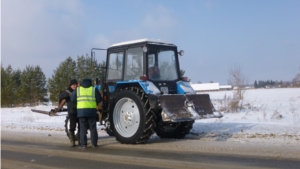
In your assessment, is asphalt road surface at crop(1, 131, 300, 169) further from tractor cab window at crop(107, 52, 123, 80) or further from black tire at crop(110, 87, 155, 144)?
tractor cab window at crop(107, 52, 123, 80)

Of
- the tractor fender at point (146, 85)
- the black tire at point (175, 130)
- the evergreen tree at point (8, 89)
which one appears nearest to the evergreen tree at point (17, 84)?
the evergreen tree at point (8, 89)

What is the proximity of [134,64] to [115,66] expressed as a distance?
0.71m

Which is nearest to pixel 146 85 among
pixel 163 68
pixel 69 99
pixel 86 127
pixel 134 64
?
pixel 134 64

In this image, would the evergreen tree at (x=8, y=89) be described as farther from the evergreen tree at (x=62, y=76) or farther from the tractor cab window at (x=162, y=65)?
the tractor cab window at (x=162, y=65)

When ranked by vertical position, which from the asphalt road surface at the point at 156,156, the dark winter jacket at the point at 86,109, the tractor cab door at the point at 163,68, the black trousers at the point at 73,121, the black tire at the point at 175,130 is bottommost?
the asphalt road surface at the point at 156,156

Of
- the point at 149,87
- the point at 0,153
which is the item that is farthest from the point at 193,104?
the point at 0,153

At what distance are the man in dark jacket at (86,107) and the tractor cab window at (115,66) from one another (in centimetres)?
111

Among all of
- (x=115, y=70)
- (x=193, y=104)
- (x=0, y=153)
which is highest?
(x=115, y=70)

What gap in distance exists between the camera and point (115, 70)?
10.8 meters

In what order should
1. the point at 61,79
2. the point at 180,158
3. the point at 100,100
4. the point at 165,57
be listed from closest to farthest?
the point at 180,158, the point at 100,100, the point at 165,57, the point at 61,79

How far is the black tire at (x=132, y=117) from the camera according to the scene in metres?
9.46

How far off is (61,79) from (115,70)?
124 ft

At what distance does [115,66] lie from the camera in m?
10.8

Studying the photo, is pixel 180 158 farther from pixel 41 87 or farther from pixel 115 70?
pixel 41 87
